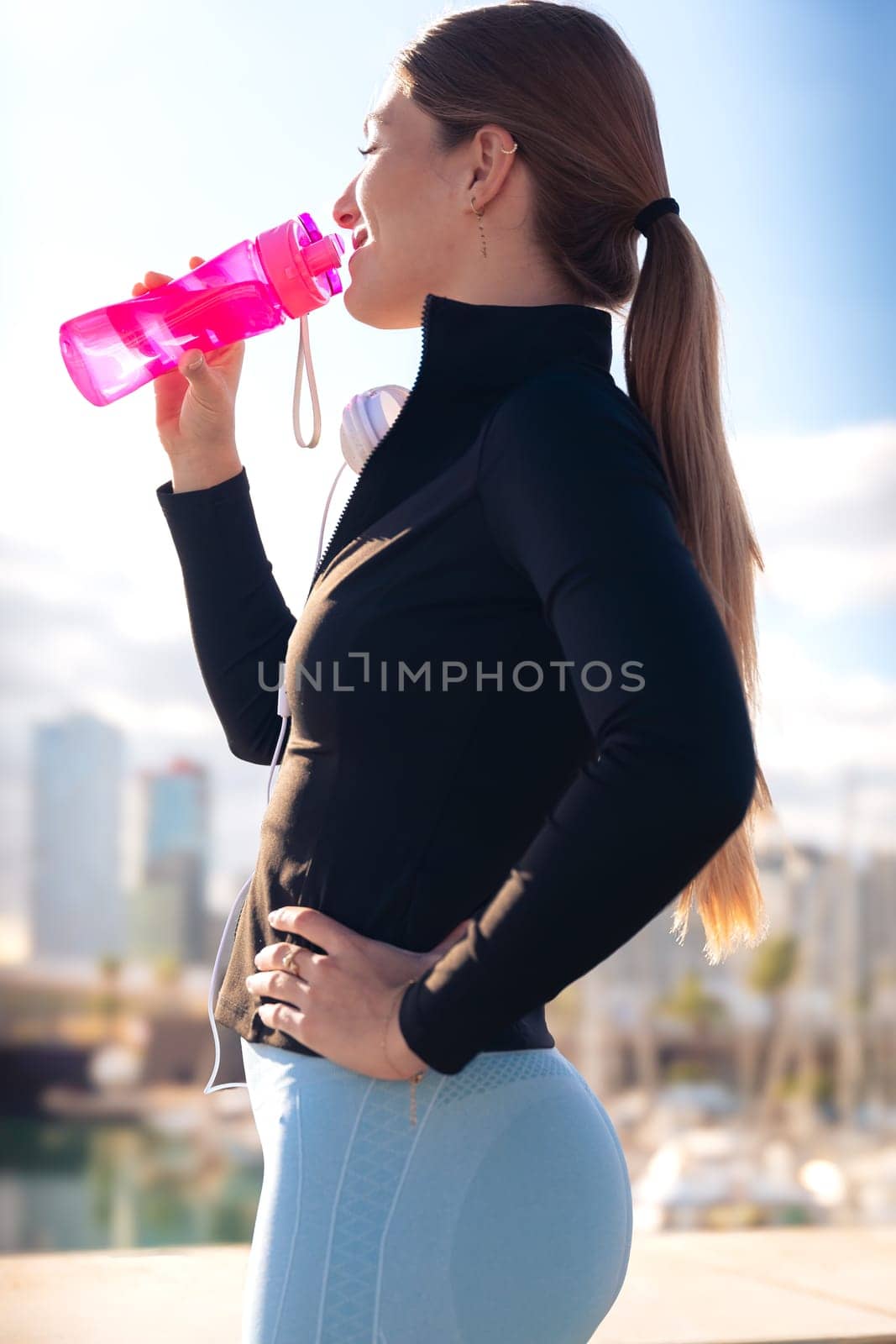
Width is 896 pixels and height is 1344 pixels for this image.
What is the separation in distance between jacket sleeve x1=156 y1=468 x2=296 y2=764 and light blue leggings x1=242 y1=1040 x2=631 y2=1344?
0.31 meters

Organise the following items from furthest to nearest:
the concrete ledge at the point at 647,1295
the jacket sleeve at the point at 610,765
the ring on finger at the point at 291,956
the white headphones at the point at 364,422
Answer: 1. the concrete ledge at the point at 647,1295
2. the white headphones at the point at 364,422
3. the ring on finger at the point at 291,956
4. the jacket sleeve at the point at 610,765

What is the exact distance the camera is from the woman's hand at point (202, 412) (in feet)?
3.13

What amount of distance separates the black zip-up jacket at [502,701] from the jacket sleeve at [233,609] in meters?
0.20

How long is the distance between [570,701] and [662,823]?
13cm

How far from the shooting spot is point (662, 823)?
556 millimetres

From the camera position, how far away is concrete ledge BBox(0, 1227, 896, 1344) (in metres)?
1.33

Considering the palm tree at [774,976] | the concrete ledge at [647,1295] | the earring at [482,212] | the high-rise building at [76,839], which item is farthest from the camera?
the high-rise building at [76,839]

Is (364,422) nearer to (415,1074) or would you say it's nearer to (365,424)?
(365,424)

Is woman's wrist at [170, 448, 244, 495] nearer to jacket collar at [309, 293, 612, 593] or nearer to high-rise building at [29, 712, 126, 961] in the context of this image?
jacket collar at [309, 293, 612, 593]

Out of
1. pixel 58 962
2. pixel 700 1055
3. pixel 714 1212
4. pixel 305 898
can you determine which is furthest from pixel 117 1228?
pixel 305 898

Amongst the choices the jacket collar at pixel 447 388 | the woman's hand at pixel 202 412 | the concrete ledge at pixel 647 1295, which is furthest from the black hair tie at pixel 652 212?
the concrete ledge at pixel 647 1295

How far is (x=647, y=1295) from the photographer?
1.51 metres

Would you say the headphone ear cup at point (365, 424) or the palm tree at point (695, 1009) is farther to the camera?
the palm tree at point (695, 1009)

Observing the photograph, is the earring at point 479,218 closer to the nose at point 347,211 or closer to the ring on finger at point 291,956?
the nose at point 347,211
